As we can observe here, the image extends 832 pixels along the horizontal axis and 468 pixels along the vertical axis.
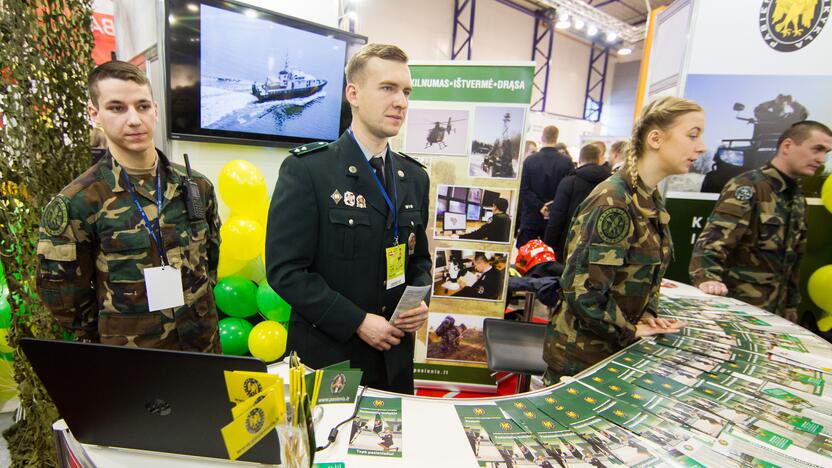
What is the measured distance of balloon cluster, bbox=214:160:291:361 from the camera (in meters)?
2.26

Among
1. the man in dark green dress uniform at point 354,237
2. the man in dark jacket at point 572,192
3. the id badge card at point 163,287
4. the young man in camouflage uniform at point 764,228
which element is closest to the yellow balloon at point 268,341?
the id badge card at point 163,287

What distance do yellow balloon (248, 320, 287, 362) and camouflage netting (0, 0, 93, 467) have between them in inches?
35.0

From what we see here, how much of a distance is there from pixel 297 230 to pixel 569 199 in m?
3.16

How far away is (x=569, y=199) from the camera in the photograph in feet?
12.4

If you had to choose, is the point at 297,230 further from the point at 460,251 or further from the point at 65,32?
the point at 460,251

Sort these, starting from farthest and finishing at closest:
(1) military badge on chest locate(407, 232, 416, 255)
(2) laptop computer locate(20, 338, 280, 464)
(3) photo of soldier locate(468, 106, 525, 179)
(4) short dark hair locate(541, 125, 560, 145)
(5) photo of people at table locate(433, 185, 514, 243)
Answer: (4) short dark hair locate(541, 125, 560, 145) → (5) photo of people at table locate(433, 185, 514, 243) → (3) photo of soldier locate(468, 106, 525, 179) → (1) military badge on chest locate(407, 232, 416, 255) → (2) laptop computer locate(20, 338, 280, 464)

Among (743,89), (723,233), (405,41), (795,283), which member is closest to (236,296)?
(723,233)

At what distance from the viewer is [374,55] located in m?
1.28

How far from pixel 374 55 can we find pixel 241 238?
1.41 meters

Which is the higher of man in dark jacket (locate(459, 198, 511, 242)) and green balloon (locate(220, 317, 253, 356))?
man in dark jacket (locate(459, 198, 511, 242))

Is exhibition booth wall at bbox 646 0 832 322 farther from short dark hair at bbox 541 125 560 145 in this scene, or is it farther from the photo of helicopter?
the photo of helicopter

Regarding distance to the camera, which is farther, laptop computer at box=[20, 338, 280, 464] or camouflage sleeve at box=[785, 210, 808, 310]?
camouflage sleeve at box=[785, 210, 808, 310]

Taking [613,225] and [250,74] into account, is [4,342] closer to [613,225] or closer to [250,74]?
[250,74]

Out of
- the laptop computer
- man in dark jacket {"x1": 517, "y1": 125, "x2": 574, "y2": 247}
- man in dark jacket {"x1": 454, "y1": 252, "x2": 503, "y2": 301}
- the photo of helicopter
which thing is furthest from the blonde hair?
man in dark jacket {"x1": 517, "y1": 125, "x2": 574, "y2": 247}
